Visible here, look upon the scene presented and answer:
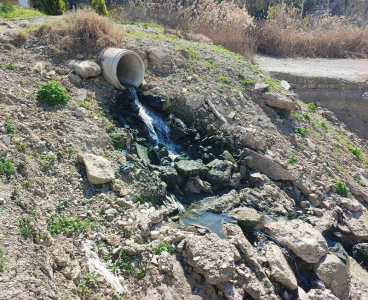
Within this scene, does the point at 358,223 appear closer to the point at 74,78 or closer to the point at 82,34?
the point at 74,78

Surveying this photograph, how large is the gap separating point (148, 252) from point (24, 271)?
69.4 inches

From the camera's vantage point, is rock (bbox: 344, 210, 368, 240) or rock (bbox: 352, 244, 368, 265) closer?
rock (bbox: 352, 244, 368, 265)

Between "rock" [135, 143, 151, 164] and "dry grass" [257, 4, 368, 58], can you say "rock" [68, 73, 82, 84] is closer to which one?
"rock" [135, 143, 151, 164]

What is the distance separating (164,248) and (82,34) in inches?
230

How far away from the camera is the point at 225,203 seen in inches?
259

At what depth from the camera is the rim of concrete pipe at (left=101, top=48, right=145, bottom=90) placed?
7.74 metres

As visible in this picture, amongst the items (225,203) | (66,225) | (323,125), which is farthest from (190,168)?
(323,125)

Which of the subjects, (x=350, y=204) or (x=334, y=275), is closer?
(x=334, y=275)

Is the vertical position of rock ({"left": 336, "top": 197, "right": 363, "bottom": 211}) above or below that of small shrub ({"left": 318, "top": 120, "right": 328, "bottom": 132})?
below

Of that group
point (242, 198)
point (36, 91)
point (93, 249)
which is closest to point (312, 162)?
point (242, 198)

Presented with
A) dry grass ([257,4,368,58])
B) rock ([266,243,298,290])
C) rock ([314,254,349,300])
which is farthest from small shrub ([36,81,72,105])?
dry grass ([257,4,368,58])

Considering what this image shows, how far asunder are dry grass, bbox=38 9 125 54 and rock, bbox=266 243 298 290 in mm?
5890

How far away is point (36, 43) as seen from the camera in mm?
8195

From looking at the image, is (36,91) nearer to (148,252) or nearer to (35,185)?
(35,185)
